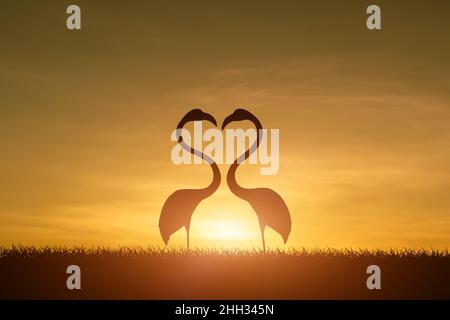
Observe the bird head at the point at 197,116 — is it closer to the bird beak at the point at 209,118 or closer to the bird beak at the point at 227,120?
the bird beak at the point at 209,118

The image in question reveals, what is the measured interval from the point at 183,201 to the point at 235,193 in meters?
0.99

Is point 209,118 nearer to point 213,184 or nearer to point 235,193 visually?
point 213,184

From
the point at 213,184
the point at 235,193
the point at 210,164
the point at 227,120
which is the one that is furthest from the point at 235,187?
the point at 227,120

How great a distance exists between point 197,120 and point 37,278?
12.5ft

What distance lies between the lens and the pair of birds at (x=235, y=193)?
13828mm

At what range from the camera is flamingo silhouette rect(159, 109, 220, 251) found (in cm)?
1392

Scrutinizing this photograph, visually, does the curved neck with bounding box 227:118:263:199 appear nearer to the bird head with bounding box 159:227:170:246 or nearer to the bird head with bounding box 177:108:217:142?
the bird head with bounding box 177:108:217:142

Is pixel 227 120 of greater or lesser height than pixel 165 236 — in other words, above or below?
above

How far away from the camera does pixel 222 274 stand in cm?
1269

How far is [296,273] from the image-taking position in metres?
12.8

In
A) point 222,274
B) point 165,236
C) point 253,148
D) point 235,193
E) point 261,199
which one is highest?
point 253,148

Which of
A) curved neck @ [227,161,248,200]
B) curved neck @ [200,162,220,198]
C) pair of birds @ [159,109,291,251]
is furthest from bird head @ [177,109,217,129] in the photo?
curved neck @ [227,161,248,200]

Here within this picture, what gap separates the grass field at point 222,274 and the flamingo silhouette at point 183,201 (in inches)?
20.1

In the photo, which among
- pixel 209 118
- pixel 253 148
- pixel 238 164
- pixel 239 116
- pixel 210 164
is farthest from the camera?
pixel 253 148
